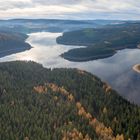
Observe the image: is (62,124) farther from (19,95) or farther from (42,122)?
(19,95)

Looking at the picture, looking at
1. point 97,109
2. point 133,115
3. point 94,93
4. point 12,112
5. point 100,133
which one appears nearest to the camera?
point 100,133

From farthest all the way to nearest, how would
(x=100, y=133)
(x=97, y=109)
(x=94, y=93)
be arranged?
(x=94, y=93) → (x=97, y=109) → (x=100, y=133)

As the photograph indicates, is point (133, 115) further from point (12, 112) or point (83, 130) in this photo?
point (12, 112)

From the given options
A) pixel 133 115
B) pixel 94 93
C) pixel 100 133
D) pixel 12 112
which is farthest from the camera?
pixel 94 93

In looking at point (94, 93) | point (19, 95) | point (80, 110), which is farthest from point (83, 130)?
point (94, 93)

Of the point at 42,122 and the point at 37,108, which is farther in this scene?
the point at 37,108

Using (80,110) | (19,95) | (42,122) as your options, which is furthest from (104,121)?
(19,95)
